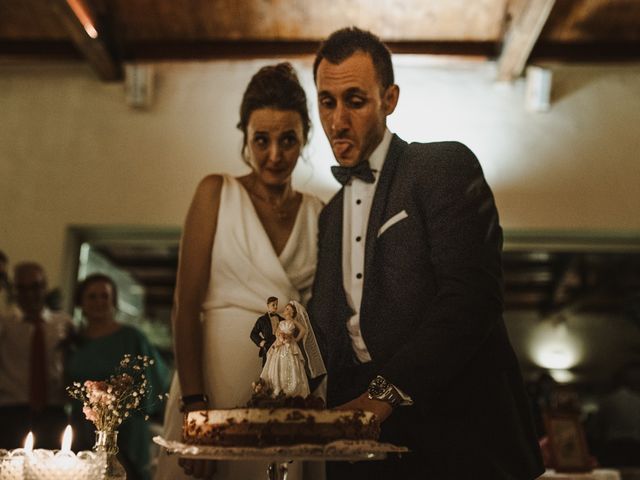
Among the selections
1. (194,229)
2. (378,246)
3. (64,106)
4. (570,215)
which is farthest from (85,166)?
(378,246)

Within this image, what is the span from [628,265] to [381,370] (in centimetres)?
860

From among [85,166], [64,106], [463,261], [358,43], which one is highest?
[64,106]

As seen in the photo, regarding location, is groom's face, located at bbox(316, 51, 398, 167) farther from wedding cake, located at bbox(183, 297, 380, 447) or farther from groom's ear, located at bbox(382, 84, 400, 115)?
wedding cake, located at bbox(183, 297, 380, 447)

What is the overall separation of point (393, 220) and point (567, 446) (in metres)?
2.74

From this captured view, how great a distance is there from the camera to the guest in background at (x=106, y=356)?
4285 millimetres

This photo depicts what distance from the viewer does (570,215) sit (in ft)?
19.9

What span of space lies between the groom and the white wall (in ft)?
12.3

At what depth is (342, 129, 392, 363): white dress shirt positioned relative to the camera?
7.08 ft

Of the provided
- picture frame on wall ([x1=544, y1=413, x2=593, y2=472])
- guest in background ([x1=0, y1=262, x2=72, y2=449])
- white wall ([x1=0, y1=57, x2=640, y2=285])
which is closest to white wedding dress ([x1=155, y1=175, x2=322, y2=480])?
guest in background ([x1=0, y1=262, x2=72, y2=449])

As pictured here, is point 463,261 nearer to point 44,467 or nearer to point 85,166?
point 44,467

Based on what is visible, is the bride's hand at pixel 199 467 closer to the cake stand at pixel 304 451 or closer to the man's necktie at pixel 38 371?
the cake stand at pixel 304 451

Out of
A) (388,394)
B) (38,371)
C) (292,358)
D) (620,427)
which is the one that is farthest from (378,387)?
(620,427)

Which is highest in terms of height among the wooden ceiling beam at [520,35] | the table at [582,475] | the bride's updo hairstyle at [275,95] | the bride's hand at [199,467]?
the wooden ceiling beam at [520,35]

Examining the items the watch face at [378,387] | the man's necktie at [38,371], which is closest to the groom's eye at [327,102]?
the watch face at [378,387]
